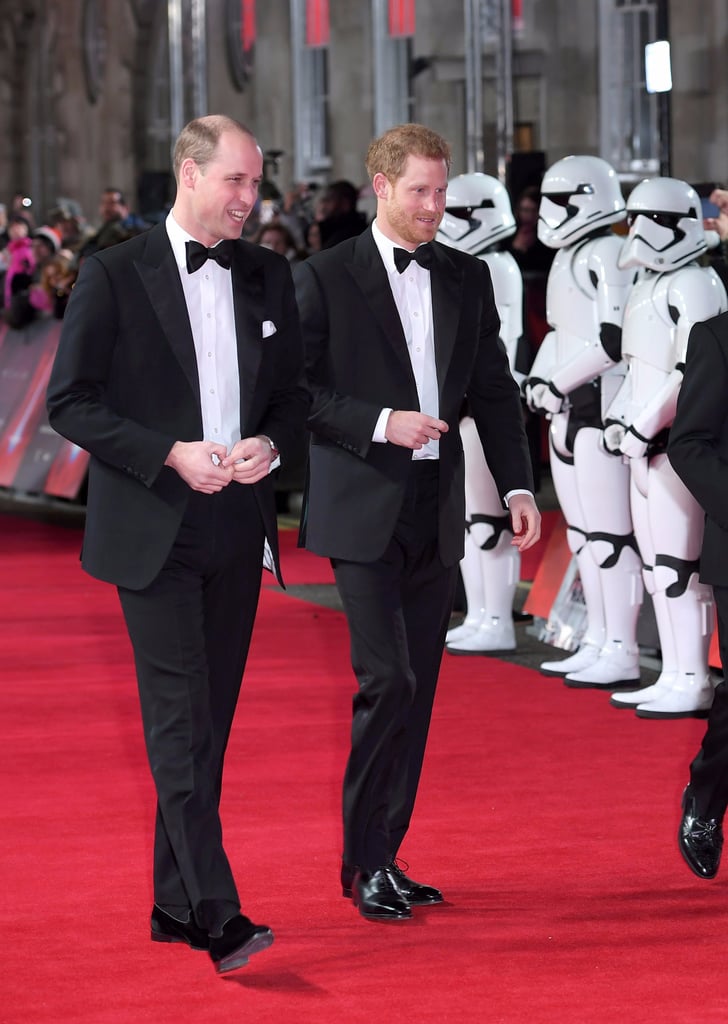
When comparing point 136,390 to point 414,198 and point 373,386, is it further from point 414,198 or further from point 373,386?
→ point 414,198

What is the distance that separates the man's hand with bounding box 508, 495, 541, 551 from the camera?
15.6 feet

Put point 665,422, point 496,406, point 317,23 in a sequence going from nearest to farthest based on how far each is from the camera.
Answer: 1. point 496,406
2. point 665,422
3. point 317,23

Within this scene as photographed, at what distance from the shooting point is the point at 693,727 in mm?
7113

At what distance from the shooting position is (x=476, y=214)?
8.37 m

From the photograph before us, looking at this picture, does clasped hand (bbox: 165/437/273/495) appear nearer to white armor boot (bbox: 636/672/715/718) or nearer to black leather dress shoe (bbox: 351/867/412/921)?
black leather dress shoe (bbox: 351/867/412/921)

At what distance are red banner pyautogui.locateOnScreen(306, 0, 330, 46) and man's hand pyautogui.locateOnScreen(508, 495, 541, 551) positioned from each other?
79.7ft

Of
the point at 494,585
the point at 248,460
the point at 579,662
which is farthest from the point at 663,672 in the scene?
the point at 248,460

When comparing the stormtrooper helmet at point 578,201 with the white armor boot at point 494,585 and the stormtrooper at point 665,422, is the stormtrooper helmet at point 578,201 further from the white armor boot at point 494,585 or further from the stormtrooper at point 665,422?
the white armor boot at point 494,585

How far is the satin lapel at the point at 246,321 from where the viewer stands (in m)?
4.31

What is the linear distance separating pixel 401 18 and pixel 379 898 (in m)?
22.4

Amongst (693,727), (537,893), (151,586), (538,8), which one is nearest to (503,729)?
(693,727)

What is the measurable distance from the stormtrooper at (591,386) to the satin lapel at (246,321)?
351 centimetres

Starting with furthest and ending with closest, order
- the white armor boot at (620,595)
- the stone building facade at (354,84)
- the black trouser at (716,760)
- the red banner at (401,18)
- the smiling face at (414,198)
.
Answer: the red banner at (401,18)
the stone building facade at (354,84)
the white armor boot at (620,595)
the black trouser at (716,760)
the smiling face at (414,198)

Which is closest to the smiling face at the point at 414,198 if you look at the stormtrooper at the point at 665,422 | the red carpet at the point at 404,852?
the red carpet at the point at 404,852
